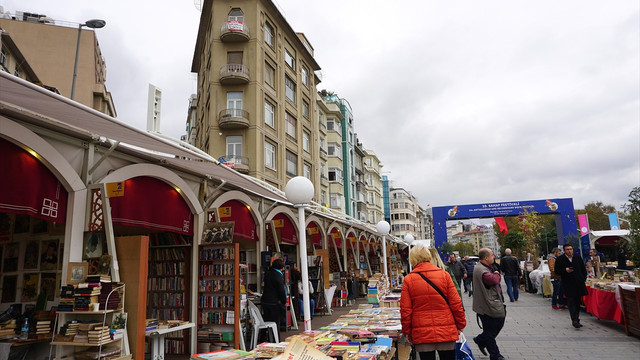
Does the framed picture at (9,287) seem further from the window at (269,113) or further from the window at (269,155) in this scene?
the window at (269,113)

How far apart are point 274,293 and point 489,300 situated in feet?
12.2

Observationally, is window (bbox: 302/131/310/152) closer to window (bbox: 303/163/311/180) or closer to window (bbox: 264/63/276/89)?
window (bbox: 303/163/311/180)

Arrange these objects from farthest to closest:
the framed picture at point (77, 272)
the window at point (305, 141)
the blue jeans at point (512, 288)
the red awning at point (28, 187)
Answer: the window at point (305, 141) → the blue jeans at point (512, 288) → the framed picture at point (77, 272) → the red awning at point (28, 187)

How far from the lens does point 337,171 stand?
36.5 meters

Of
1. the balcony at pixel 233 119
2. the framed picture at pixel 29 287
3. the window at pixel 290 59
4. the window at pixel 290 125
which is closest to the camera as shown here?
the framed picture at pixel 29 287

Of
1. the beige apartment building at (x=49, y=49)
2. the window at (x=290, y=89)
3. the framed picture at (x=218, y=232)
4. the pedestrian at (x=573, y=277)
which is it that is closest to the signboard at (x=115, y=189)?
the framed picture at (x=218, y=232)

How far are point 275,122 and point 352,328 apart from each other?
66.6ft

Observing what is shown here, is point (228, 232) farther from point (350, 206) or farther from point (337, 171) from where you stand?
point (350, 206)

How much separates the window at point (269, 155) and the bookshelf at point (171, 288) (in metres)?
15.4

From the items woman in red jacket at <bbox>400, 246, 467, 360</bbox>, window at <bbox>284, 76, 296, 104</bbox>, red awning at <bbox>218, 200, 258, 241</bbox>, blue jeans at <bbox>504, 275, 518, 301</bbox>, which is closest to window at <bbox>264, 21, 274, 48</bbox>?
window at <bbox>284, 76, 296, 104</bbox>

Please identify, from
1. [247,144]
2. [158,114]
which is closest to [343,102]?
[247,144]

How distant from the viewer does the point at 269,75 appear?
964 inches

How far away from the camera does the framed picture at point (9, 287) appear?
230 inches

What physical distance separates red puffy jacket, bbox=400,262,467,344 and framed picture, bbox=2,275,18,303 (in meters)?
5.40
